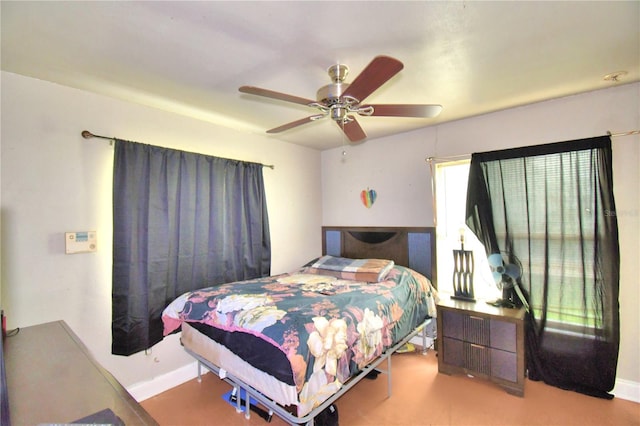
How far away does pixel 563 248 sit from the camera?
2.52m

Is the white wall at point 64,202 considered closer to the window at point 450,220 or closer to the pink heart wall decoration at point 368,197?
the pink heart wall decoration at point 368,197

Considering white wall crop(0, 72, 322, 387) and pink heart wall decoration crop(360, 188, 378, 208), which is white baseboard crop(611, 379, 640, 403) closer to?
pink heart wall decoration crop(360, 188, 378, 208)

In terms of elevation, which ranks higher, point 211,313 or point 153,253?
point 153,253

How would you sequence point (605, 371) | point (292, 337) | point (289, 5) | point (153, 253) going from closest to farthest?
point (289, 5) < point (292, 337) < point (605, 371) < point (153, 253)

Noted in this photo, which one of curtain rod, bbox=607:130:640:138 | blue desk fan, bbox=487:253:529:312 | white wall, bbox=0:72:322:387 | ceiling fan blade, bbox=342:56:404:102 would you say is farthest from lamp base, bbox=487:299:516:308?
white wall, bbox=0:72:322:387

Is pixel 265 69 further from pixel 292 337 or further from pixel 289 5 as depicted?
pixel 292 337

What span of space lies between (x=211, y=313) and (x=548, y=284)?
2.79 m

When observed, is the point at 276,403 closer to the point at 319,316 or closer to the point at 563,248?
the point at 319,316

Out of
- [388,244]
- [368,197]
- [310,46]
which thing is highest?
[310,46]

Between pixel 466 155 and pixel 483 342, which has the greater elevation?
pixel 466 155

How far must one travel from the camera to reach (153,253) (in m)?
2.50

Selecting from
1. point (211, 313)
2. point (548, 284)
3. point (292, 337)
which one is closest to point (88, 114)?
point (211, 313)

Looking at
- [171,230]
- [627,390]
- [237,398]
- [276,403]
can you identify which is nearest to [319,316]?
[276,403]

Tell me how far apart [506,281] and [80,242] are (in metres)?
3.55
